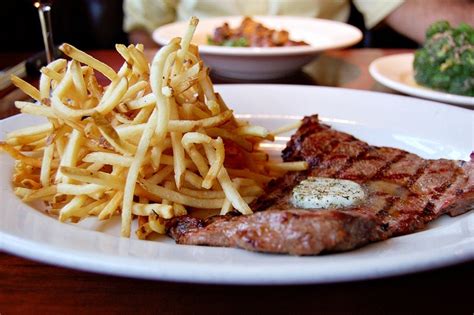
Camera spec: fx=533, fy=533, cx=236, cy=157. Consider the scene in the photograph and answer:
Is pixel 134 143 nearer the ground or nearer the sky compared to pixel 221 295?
nearer the sky

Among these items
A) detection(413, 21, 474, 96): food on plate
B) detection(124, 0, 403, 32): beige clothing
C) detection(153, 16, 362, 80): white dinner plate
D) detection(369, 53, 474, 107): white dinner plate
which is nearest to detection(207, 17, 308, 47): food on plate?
detection(153, 16, 362, 80): white dinner plate

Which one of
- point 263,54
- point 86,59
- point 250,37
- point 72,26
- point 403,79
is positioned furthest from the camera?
point 72,26

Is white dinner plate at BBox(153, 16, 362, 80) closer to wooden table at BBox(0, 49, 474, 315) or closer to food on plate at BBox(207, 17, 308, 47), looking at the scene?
food on plate at BBox(207, 17, 308, 47)

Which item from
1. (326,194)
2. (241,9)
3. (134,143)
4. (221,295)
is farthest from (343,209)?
(241,9)

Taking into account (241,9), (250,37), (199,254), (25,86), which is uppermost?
(25,86)

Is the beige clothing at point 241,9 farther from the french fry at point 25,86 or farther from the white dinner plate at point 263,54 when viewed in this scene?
the french fry at point 25,86

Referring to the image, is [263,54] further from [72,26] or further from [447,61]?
[72,26]
